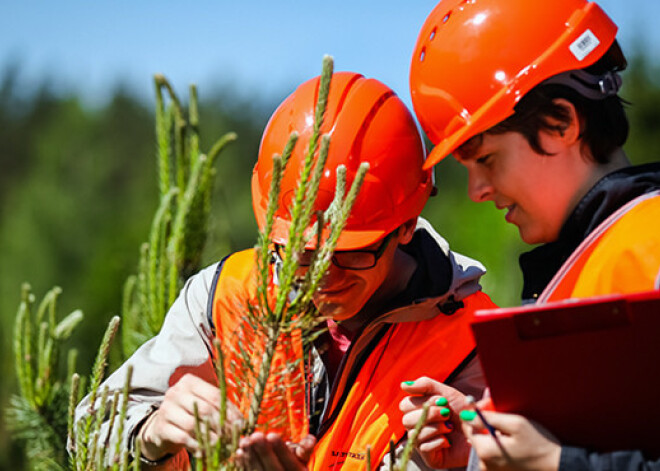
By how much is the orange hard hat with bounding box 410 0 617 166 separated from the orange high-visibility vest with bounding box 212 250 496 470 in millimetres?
633

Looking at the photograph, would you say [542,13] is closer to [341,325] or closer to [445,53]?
[445,53]

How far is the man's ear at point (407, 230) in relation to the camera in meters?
2.61

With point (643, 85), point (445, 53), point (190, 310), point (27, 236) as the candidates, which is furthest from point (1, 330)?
point (643, 85)

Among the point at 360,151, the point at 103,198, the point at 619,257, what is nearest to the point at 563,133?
the point at 619,257

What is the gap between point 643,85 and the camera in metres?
18.7

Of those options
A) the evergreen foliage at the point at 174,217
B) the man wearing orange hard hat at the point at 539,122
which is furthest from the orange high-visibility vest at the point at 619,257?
the evergreen foliage at the point at 174,217

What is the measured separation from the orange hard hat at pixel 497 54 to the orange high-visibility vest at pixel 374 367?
2.08 feet

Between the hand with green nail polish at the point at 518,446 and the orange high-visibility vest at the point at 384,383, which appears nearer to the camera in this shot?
the hand with green nail polish at the point at 518,446

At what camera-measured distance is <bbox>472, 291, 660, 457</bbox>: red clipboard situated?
4.91ft

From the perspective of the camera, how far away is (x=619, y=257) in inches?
67.2

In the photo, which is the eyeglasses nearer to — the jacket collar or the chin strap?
the jacket collar

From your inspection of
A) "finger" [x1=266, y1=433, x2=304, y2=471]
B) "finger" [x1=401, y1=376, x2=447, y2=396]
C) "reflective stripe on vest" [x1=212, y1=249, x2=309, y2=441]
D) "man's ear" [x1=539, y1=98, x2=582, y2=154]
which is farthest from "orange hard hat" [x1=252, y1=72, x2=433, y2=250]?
"finger" [x1=266, y1=433, x2=304, y2=471]

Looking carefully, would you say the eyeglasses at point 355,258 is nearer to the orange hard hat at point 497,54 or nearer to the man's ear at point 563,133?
the orange hard hat at point 497,54

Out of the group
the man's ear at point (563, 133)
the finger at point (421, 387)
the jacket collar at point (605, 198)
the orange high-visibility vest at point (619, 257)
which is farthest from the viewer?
the finger at point (421, 387)
